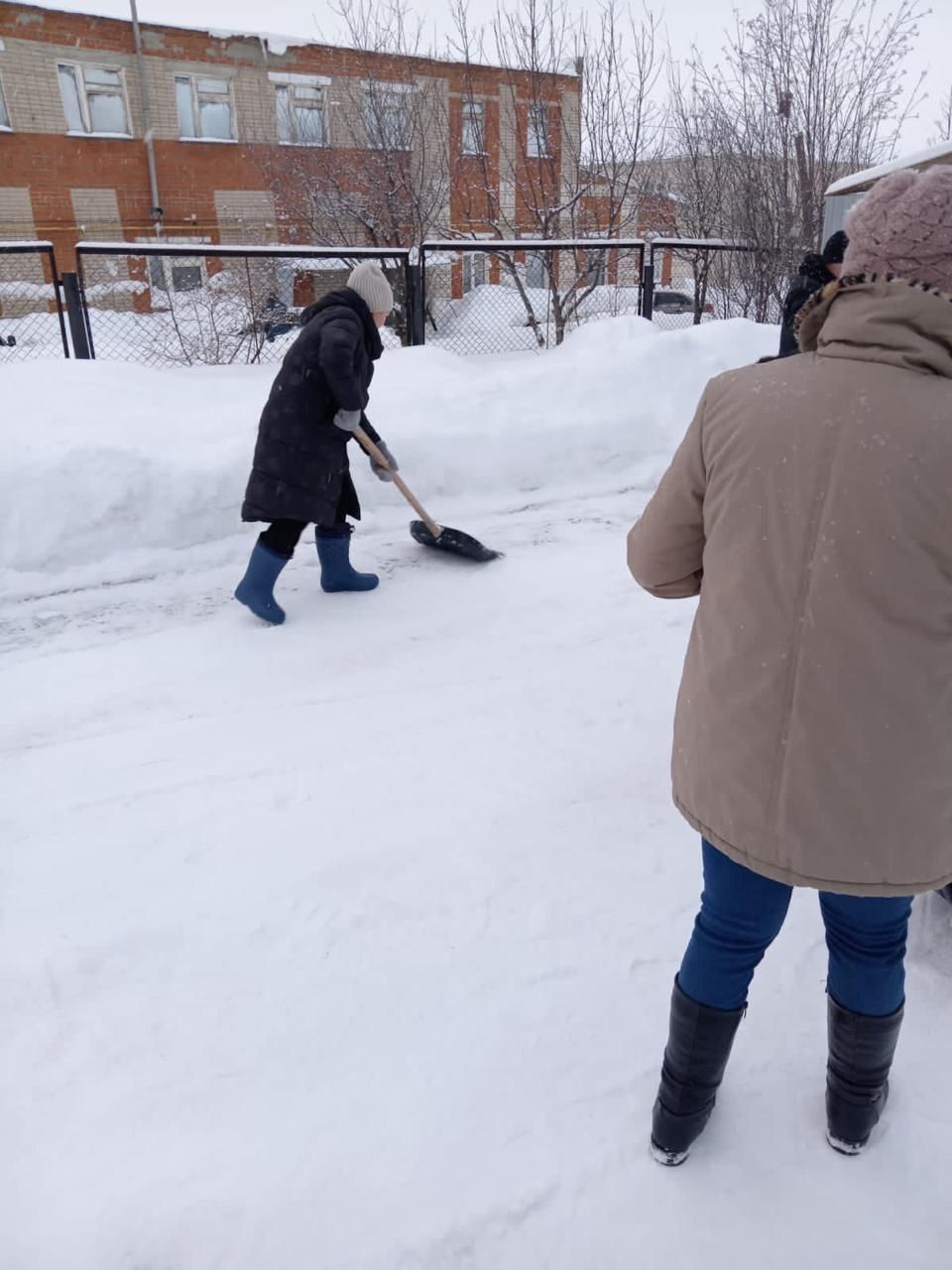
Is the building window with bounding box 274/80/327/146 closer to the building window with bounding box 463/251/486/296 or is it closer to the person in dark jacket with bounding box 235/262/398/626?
the building window with bounding box 463/251/486/296

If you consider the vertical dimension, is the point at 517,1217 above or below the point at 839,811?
below

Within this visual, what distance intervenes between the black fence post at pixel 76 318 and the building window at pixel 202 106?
15.7m

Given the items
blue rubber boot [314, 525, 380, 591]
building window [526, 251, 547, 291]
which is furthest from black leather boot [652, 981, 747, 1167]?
building window [526, 251, 547, 291]

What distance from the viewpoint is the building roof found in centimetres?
308

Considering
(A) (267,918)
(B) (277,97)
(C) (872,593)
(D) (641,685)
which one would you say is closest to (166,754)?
(A) (267,918)

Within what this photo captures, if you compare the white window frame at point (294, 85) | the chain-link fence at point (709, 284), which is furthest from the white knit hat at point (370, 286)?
the white window frame at point (294, 85)

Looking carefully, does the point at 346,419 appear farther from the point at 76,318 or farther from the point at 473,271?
the point at 473,271

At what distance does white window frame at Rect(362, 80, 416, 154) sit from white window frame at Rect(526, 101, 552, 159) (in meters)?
1.43

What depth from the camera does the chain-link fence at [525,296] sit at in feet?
29.2

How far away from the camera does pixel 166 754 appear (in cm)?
306

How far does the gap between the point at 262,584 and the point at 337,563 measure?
0.44 metres

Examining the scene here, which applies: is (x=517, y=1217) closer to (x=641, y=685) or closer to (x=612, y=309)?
(x=641, y=685)

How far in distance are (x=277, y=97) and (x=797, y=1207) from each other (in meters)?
20.7

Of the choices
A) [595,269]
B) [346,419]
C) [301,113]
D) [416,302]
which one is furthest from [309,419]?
[301,113]
